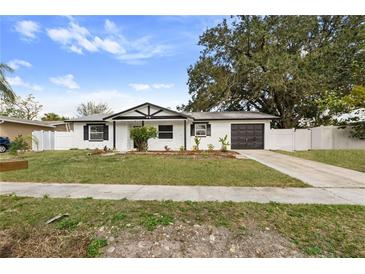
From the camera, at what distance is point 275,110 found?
22688 millimetres

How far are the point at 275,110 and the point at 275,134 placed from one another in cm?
612

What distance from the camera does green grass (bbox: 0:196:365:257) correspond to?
9.89 feet

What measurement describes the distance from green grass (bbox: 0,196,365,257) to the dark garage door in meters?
13.4

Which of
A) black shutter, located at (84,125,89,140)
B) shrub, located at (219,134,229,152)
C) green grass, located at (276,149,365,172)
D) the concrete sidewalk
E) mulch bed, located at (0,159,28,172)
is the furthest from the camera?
black shutter, located at (84,125,89,140)

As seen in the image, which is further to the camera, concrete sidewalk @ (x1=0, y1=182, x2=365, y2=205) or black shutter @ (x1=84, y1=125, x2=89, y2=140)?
black shutter @ (x1=84, y1=125, x2=89, y2=140)

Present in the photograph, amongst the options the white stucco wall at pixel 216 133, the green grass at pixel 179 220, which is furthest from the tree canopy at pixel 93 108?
the green grass at pixel 179 220

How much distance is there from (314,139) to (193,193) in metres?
16.0

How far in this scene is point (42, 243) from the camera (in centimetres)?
308

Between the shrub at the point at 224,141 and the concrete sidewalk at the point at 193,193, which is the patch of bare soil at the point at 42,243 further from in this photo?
the shrub at the point at 224,141

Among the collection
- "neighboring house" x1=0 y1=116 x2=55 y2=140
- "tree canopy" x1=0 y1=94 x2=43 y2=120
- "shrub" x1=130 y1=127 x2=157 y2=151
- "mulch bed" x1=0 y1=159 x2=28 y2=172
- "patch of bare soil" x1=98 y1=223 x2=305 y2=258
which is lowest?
"patch of bare soil" x1=98 y1=223 x2=305 y2=258

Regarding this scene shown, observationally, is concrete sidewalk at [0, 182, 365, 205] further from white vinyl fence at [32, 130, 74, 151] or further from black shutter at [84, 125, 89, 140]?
white vinyl fence at [32, 130, 74, 151]

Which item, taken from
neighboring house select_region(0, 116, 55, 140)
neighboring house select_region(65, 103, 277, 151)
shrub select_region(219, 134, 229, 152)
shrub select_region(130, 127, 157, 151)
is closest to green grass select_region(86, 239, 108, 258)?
shrub select_region(130, 127, 157, 151)

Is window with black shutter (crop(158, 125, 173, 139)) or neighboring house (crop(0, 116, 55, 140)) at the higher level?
neighboring house (crop(0, 116, 55, 140))

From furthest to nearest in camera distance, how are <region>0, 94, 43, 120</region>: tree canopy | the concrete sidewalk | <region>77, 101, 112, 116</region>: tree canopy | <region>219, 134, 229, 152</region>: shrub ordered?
<region>77, 101, 112, 116</region>: tree canopy
<region>0, 94, 43, 120</region>: tree canopy
<region>219, 134, 229, 152</region>: shrub
the concrete sidewalk
